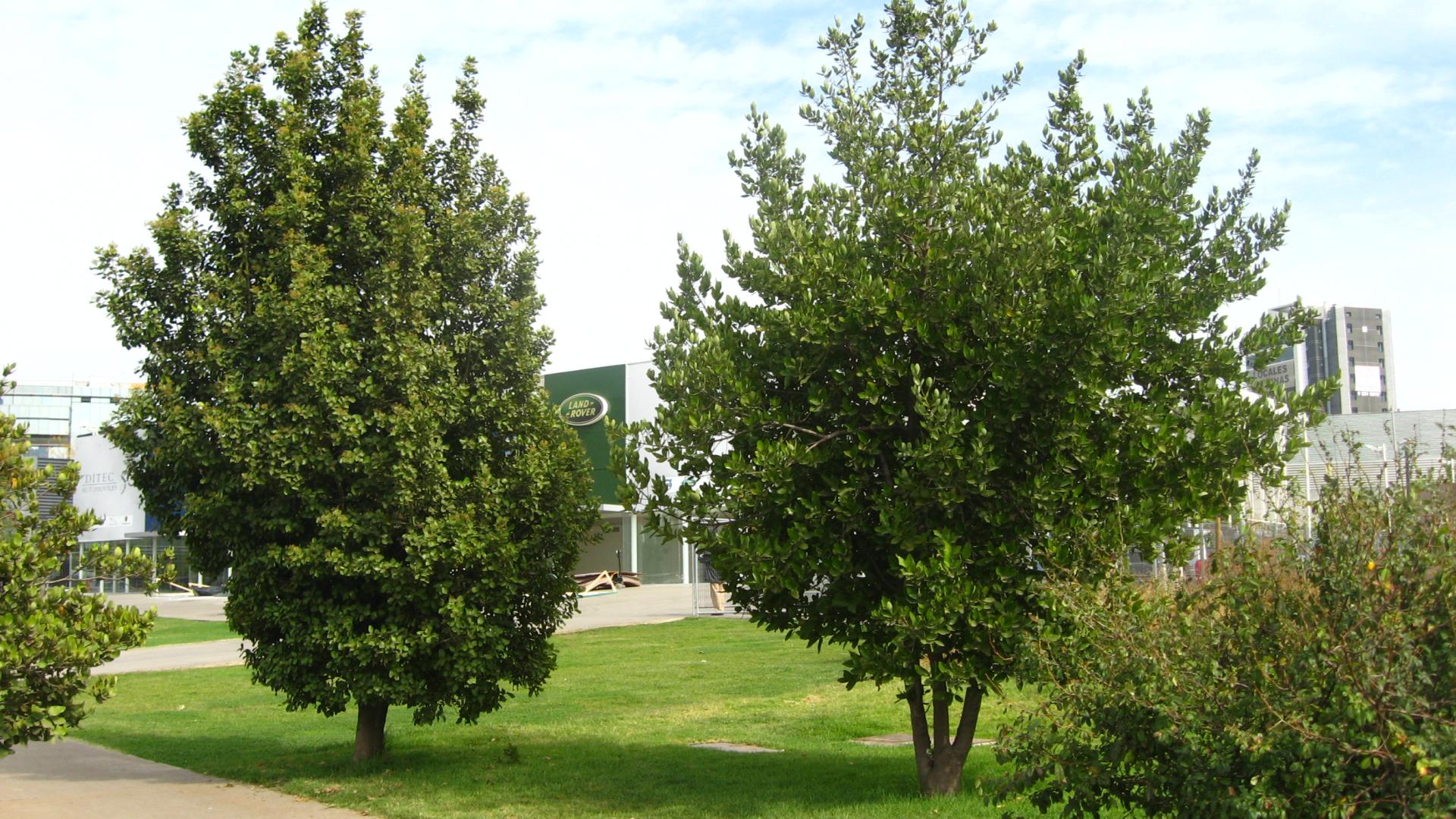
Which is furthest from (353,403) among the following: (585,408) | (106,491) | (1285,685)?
(106,491)

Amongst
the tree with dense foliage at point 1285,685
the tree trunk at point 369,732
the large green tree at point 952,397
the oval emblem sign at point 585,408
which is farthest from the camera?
the oval emblem sign at point 585,408

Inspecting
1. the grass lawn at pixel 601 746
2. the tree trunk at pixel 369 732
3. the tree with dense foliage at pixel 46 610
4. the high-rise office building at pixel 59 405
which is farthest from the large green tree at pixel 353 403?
the high-rise office building at pixel 59 405

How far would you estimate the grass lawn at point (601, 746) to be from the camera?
9156 millimetres

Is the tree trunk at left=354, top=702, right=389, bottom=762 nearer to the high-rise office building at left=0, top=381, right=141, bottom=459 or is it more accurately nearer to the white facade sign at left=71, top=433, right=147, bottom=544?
the white facade sign at left=71, top=433, right=147, bottom=544

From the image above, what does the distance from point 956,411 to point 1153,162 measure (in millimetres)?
2861

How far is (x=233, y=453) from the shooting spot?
9898mm

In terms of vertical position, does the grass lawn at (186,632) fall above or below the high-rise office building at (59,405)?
below

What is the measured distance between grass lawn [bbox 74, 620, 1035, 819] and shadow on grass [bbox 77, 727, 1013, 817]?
3 centimetres

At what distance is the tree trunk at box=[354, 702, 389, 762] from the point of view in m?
11.3

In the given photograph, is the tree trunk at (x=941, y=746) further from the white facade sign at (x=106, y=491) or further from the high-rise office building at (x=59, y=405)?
the high-rise office building at (x=59, y=405)

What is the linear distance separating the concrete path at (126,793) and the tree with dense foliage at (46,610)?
270cm

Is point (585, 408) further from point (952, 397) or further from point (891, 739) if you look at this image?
point (952, 397)

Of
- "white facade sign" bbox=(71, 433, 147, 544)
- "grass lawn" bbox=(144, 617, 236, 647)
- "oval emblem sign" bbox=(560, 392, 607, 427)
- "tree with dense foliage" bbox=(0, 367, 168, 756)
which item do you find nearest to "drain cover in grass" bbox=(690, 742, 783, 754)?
"tree with dense foliage" bbox=(0, 367, 168, 756)

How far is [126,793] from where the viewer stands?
403 inches
